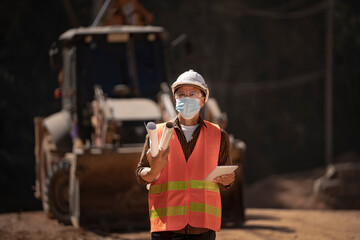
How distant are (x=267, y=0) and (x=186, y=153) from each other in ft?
75.1

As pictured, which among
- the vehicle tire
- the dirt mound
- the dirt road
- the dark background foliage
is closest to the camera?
the dirt road

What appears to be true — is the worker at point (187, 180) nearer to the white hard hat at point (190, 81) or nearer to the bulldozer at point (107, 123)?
the white hard hat at point (190, 81)

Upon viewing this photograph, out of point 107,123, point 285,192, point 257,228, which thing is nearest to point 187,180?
point 257,228

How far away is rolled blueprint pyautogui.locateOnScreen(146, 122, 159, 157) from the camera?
3939 millimetres

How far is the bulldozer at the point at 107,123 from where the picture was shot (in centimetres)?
955

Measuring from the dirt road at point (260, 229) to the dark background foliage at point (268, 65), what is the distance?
1236 cm

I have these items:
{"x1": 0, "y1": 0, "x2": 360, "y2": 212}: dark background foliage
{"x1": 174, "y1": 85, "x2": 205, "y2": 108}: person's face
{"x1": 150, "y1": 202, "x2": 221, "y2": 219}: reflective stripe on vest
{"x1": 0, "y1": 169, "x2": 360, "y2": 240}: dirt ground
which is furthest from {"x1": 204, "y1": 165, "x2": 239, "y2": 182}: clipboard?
{"x1": 0, "y1": 0, "x2": 360, "y2": 212}: dark background foliage

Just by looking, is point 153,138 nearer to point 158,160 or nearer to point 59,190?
point 158,160

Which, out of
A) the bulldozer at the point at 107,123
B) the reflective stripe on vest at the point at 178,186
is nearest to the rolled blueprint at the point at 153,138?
the reflective stripe on vest at the point at 178,186

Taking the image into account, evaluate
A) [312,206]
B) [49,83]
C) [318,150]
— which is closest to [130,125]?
[312,206]

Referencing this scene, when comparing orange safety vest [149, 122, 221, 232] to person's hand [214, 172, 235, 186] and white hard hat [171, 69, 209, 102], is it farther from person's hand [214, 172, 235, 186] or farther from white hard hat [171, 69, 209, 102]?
white hard hat [171, 69, 209, 102]

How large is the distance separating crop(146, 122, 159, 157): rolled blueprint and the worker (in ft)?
0.81

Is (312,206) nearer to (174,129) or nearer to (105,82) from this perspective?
(105,82)

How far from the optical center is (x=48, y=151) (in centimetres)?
1204
